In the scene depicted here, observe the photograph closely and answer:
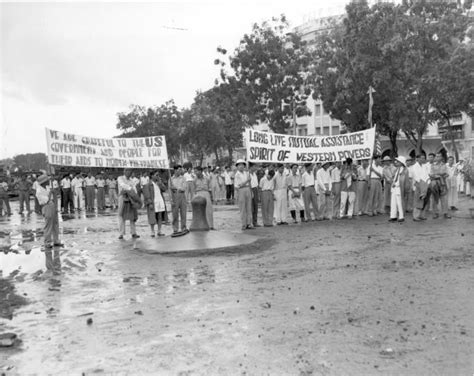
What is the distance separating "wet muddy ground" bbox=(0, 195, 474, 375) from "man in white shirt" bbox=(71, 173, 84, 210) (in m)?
15.0

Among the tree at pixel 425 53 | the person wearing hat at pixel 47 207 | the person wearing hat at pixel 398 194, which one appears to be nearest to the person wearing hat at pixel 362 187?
the person wearing hat at pixel 398 194

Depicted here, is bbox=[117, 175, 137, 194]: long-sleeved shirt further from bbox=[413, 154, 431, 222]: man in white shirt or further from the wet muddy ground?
bbox=[413, 154, 431, 222]: man in white shirt

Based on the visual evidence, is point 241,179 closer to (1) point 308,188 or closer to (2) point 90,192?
(1) point 308,188

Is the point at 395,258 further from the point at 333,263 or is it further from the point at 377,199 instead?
the point at 377,199

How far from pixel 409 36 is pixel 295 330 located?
2746cm

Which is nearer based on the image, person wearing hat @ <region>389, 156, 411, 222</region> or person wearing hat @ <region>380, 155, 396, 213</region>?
person wearing hat @ <region>389, 156, 411, 222</region>

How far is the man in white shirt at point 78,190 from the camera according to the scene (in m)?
26.2

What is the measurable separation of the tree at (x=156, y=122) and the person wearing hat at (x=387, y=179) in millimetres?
37130

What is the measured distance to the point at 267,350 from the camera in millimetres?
4965

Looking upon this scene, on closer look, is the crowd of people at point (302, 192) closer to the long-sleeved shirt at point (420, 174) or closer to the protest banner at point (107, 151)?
the long-sleeved shirt at point (420, 174)

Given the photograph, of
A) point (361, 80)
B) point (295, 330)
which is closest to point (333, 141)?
point (295, 330)

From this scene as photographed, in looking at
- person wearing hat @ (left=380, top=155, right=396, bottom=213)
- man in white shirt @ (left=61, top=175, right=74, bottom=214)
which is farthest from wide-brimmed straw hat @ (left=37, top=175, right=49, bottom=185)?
man in white shirt @ (left=61, top=175, right=74, bottom=214)

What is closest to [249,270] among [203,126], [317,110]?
[203,126]

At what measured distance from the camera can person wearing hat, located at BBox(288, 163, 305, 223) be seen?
52.3ft
